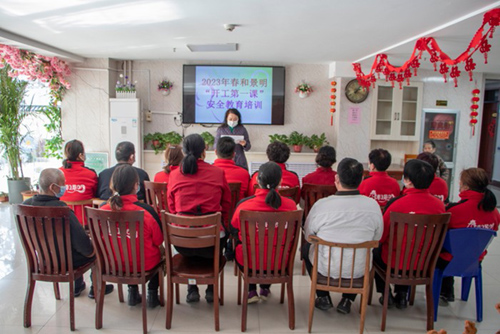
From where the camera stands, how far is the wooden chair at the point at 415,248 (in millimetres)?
2250

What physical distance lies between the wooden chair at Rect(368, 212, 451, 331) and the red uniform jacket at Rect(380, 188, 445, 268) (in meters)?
0.06

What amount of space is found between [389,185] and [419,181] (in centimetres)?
70

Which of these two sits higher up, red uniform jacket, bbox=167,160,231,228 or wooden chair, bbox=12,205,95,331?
red uniform jacket, bbox=167,160,231,228

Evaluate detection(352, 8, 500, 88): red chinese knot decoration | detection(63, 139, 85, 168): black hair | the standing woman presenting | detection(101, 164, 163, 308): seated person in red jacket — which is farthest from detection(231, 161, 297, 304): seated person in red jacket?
the standing woman presenting

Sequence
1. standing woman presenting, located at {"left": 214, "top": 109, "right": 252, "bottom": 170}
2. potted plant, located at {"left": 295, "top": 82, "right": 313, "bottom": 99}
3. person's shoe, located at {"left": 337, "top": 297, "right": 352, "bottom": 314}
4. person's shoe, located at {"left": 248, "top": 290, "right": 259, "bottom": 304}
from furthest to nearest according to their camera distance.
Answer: potted plant, located at {"left": 295, "top": 82, "right": 313, "bottom": 99}
standing woman presenting, located at {"left": 214, "top": 109, "right": 252, "bottom": 170}
person's shoe, located at {"left": 248, "top": 290, "right": 259, "bottom": 304}
person's shoe, located at {"left": 337, "top": 297, "right": 352, "bottom": 314}

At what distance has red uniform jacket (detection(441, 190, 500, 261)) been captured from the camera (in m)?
2.52

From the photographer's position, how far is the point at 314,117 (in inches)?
263

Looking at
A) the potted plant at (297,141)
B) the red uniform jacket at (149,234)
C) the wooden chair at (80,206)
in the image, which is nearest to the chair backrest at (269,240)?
the red uniform jacket at (149,234)

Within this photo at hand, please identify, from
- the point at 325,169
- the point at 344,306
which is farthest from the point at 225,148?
the point at 344,306

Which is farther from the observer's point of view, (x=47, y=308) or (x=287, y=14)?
(x=287, y=14)

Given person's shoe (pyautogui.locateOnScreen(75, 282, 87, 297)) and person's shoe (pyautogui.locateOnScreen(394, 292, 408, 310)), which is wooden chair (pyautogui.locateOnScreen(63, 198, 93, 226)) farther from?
person's shoe (pyautogui.locateOnScreen(394, 292, 408, 310))

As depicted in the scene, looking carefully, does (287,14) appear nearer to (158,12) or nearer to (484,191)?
(158,12)

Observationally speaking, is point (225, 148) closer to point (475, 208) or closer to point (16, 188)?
point (475, 208)

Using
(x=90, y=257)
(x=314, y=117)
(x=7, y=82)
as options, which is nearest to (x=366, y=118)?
(x=314, y=117)
